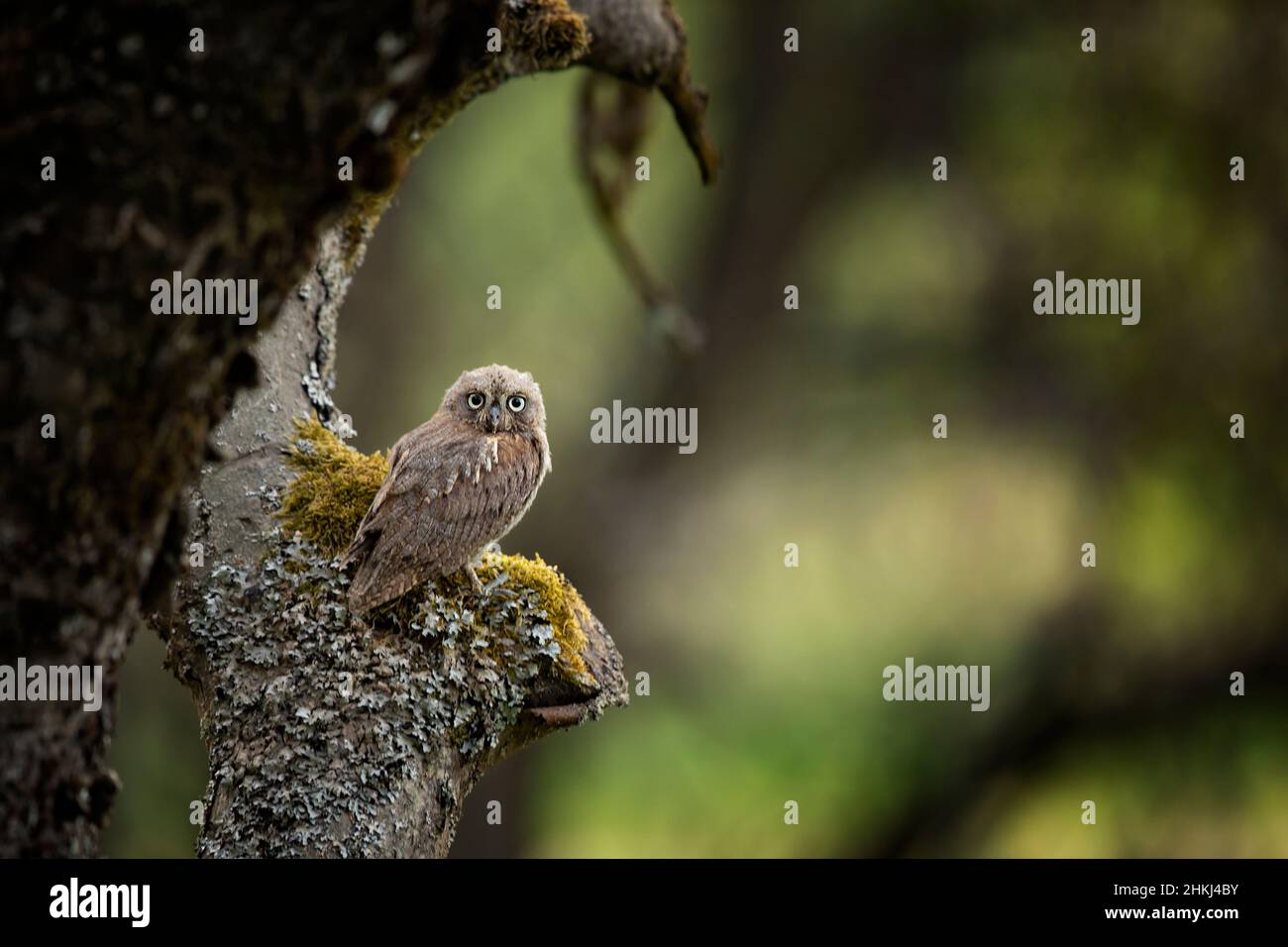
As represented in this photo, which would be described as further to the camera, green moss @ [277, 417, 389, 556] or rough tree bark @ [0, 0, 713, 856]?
green moss @ [277, 417, 389, 556]

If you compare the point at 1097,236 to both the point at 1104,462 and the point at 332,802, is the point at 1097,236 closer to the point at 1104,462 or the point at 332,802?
the point at 1104,462

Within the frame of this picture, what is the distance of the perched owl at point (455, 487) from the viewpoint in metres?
3.09

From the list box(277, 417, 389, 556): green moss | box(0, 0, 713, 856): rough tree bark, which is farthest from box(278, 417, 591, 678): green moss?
box(0, 0, 713, 856): rough tree bark

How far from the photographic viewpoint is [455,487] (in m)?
3.57

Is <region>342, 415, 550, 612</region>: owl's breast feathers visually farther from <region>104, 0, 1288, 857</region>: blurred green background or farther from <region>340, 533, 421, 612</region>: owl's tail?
<region>104, 0, 1288, 857</region>: blurred green background

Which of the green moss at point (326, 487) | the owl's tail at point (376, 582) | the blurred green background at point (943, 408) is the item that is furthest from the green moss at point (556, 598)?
→ the blurred green background at point (943, 408)

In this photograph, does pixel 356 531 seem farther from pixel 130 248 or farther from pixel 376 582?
pixel 130 248

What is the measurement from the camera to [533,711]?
313 centimetres

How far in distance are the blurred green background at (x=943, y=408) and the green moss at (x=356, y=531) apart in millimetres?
5398

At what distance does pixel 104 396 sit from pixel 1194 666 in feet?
25.6

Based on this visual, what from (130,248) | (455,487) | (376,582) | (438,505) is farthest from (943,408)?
(130,248)

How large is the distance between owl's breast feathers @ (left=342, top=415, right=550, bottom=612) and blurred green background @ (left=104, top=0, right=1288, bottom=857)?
4.95m

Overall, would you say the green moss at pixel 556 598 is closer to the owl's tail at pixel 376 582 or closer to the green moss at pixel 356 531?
the green moss at pixel 356 531

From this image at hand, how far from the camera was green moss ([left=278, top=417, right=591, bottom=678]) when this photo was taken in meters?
3.15
